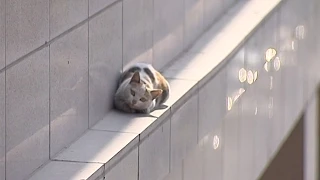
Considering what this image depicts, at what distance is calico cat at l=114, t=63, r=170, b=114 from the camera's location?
14.0 ft

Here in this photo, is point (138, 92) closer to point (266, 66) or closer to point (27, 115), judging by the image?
→ point (27, 115)

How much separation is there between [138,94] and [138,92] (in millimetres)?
32

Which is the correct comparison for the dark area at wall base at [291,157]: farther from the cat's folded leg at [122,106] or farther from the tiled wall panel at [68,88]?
the tiled wall panel at [68,88]

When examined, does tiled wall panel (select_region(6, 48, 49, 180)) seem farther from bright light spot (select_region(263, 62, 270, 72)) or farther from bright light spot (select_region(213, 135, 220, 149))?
bright light spot (select_region(263, 62, 270, 72))

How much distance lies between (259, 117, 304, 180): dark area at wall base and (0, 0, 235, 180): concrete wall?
12.1ft

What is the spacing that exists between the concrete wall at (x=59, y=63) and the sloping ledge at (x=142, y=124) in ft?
0.18

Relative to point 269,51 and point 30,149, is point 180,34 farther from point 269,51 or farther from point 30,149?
point 30,149

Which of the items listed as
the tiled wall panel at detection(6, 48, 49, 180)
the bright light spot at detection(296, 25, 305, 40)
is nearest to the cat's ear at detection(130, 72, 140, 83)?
the tiled wall panel at detection(6, 48, 49, 180)

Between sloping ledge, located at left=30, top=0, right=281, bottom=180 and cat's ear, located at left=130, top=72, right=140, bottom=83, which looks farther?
cat's ear, located at left=130, top=72, right=140, bottom=83

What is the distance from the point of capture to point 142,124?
13.5 feet

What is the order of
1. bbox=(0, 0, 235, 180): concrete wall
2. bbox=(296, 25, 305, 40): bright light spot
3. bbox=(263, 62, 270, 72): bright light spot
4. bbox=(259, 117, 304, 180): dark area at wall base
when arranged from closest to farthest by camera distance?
bbox=(0, 0, 235, 180): concrete wall, bbox=(263, 62, 270, 72): bright light spot, bbox=(296, 25, 305, 40): bright light spot, bbox=(259, 117, 304, 180): dark area at wall base

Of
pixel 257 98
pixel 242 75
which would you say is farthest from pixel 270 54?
pixel 242 75

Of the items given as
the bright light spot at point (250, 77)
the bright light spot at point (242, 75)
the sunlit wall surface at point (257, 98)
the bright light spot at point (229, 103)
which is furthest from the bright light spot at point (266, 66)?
the bright light spot at point (229, 103)

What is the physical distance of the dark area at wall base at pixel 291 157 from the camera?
8.27m
